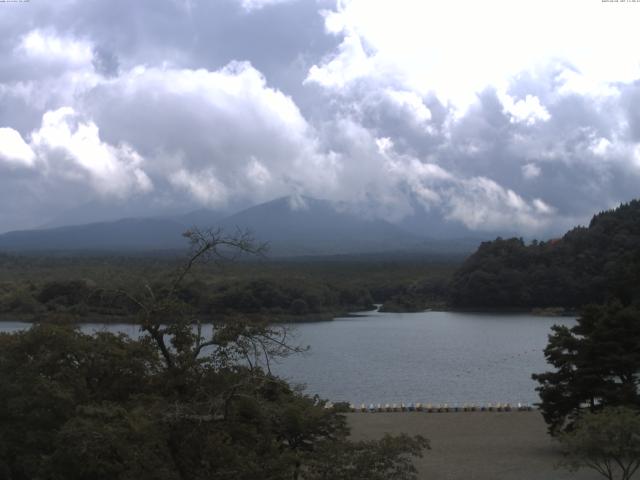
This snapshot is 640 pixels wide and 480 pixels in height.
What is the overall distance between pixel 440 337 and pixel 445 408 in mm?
22848

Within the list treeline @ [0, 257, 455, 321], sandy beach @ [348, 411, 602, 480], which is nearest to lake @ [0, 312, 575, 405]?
sandy beach @ [348, 411, 602, 480]

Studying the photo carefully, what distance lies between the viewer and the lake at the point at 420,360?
25875 millimetres

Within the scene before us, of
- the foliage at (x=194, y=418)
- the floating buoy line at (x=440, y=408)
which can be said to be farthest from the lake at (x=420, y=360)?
the foliage at (x=194, y=418)

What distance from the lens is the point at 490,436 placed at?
17969 mm

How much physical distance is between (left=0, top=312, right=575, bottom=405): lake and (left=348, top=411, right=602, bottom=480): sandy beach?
3364 mm

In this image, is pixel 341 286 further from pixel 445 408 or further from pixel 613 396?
pixel 613 396

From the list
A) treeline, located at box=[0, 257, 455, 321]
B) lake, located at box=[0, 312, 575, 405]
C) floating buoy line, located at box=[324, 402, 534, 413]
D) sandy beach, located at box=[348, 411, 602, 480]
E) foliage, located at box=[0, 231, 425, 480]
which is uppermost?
foliage, located at box=[0, 231, 425, 480]

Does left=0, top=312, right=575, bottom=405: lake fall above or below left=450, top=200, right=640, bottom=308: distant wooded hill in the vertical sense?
below

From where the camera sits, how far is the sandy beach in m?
14.1

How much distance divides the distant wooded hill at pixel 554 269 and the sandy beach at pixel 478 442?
44.8 meters

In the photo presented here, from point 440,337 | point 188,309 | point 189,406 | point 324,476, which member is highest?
point 188,309

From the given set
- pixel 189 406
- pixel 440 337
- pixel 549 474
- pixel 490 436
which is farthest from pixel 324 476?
pixel 440 337

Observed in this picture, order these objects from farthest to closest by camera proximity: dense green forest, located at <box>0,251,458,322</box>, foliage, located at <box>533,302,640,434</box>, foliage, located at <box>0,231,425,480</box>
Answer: dense green forest, located at <box>0,251,458,322</box>
foliage, located at <box>533,302,640,434</box>
foliage, located at <box>0,231,425,480</box>

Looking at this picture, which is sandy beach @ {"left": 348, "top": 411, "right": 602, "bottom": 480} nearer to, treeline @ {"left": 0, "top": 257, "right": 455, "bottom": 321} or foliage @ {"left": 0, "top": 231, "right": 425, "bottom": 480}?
foliage @ {"left": 0, "top": 231, "right": 425, "bottom": 480}
